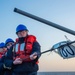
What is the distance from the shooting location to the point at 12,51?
23.5 ft

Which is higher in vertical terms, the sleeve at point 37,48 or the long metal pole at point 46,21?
the long metal pole at point 46,21

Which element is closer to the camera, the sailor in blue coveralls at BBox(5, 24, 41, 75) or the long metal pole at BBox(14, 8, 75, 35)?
the long metal pole at BBox(14, 8, 75, 35)

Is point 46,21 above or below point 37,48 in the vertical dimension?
above

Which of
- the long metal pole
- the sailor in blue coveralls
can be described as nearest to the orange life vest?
the sailor in blue coveralls

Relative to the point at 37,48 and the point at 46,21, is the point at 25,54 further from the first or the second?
the point at 46,21

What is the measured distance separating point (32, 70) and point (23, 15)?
179 centimetres

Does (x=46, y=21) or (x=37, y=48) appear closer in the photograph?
(x=46, y=21)

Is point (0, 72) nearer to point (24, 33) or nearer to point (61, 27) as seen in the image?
point (24, 33)

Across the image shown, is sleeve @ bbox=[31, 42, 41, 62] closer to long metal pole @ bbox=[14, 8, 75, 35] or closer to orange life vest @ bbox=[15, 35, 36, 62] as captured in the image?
orange life vest @ bbox=[15, 35, 36, 62]

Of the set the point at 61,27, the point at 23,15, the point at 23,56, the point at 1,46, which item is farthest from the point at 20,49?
the point at 1,46

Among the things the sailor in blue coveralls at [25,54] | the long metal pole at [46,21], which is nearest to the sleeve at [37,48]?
the sailor in blue coveralls at [25,54]

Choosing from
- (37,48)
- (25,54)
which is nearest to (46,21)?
(37,48)

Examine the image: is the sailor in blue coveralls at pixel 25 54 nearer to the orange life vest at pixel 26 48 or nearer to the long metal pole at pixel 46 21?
the orange life vest at pixel 26 48

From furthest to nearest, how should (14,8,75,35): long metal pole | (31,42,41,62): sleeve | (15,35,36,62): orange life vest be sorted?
(15,35,36,62): orange life vest → (31,42,41,62): sleeve → (14,8,75,35): long metal pole
